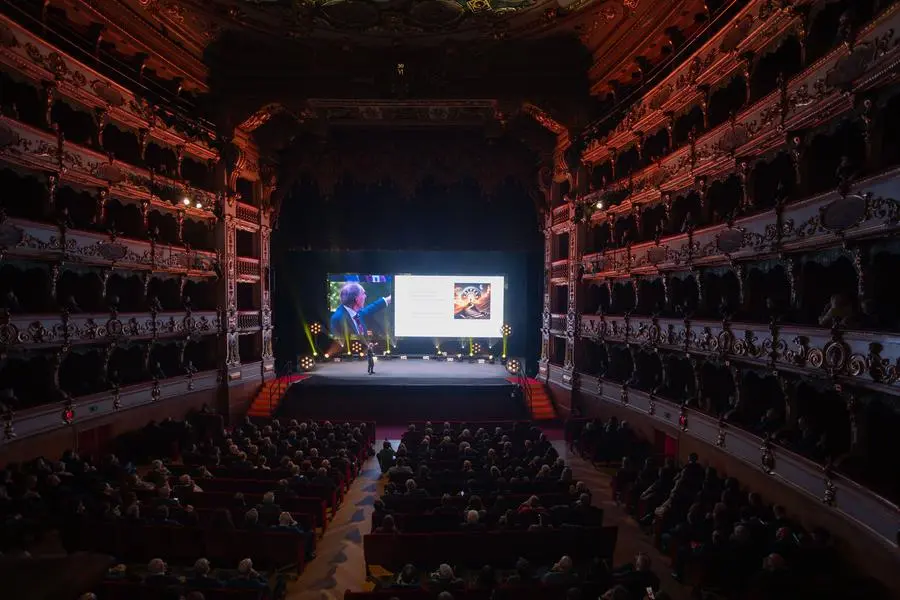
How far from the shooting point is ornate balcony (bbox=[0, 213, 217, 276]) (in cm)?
1468

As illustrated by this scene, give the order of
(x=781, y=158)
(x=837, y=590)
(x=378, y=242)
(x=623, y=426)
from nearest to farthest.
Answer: (x=837, y=590) → (x=781, y=158) → (x=623, y=426) → (x=378, y=242)

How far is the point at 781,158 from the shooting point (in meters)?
14.1

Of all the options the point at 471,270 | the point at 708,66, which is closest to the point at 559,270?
the point at 471,270

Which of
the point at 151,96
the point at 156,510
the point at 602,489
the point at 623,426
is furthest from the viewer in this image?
the point at 151,96

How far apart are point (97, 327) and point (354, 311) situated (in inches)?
645

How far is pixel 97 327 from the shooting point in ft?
58.1

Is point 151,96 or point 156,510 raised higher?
point 151,96

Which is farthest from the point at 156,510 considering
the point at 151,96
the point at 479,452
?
the point at 151,96

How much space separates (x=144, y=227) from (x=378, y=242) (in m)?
13.2

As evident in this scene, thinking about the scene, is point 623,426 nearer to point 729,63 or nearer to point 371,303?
point 729,63

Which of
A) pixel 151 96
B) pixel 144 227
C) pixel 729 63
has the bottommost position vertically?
pixel 144 227

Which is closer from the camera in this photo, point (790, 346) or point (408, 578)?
point (408, 578)

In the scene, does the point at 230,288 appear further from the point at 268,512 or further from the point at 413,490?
the point at 413,490

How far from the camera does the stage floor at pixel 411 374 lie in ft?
85.8
